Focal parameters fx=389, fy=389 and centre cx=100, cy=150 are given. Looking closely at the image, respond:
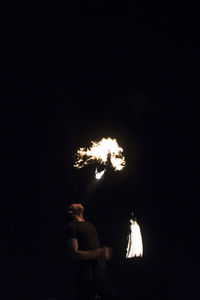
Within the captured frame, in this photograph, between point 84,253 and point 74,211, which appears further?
point 74,211

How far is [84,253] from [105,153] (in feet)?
6.83

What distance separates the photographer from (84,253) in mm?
3764

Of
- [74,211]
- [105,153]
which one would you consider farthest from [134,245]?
[105,153]

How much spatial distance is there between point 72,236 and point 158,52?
13.8 ft

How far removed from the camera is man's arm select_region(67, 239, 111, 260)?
12.3 feet

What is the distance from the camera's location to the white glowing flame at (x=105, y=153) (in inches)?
221

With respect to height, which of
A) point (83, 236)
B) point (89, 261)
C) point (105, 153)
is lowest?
point (89, 261)

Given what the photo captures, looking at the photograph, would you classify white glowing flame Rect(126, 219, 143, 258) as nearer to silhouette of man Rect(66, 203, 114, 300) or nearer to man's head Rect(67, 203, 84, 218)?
silhouette of man Rect(66, 203, 114, 300)

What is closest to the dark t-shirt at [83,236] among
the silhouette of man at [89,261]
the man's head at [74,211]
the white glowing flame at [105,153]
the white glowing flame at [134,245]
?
the silhouette of man at [89,261]

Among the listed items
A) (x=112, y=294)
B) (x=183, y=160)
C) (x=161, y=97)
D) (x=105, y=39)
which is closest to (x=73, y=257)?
(x=112, y=294)

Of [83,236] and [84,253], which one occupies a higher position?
[83,236]

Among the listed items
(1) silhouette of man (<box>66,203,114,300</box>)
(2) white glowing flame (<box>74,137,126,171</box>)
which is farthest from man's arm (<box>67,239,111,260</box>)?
(2) white glowing flame (<box>74,137,126,171</box>)

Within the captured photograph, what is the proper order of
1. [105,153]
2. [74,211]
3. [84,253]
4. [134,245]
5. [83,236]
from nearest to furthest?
[84,253] < [83,236] < [74,211] < [134,245] < [105,153]

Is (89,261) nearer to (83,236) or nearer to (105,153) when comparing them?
(83,236)
